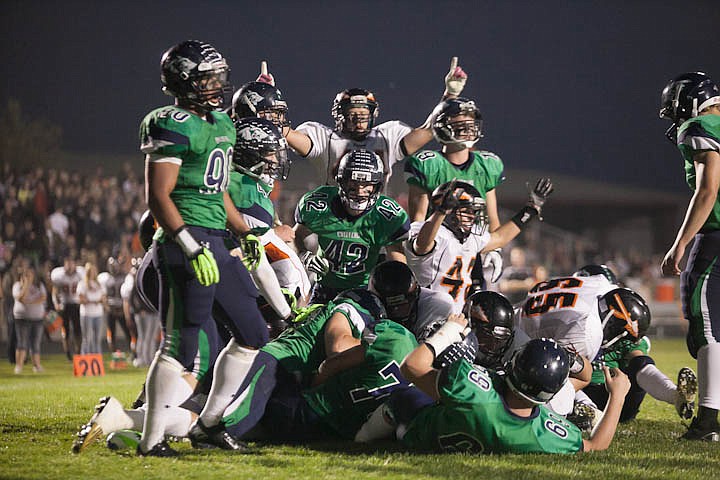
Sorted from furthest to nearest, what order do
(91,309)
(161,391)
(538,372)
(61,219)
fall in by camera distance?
(61,219)
(91,309)
(161,391)
(538,372)

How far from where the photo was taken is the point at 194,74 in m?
4.12

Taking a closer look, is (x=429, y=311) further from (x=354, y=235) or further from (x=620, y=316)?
(x=620, y=316)

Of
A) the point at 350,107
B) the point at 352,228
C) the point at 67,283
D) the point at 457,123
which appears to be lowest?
Result: the point at 67,283

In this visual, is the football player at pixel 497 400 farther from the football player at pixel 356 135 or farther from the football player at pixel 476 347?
the football player at pixel 356 135

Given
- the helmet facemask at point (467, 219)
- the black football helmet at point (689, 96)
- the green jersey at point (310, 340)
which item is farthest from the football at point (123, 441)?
the black football helmet at point (689, 96)

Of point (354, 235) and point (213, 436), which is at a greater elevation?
point (354, 235)

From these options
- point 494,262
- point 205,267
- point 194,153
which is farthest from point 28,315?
point 205,267

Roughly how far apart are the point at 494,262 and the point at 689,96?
233cm

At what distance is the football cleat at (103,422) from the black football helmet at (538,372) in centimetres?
194

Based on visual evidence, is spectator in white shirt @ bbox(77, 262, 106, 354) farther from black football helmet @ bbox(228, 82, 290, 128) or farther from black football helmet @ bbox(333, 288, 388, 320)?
black football helmet @ bbox(333, 288, 388, 320)

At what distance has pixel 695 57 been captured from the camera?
Result: 31.2 meters

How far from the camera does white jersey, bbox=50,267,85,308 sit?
42.2 feet

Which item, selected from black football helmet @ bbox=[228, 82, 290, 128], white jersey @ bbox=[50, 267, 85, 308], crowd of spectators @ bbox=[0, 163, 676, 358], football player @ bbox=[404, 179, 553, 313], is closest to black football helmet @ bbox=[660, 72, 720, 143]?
football player @ bbox=[404, 179, 553, 313]

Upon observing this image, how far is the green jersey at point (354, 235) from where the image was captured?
221 inches
